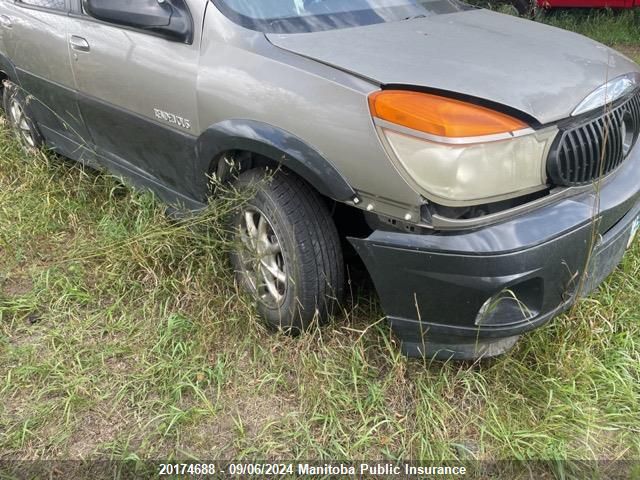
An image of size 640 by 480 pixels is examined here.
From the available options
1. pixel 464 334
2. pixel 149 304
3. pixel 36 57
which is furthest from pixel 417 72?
pixel 36 57

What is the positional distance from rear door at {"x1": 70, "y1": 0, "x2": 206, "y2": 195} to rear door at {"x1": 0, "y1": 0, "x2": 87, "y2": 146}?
0.15 metres

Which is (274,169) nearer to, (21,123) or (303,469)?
(303,469)

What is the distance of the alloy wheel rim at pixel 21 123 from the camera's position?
4059 millimetres

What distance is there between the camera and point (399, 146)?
1860 millimetres

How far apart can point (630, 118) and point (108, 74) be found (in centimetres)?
235

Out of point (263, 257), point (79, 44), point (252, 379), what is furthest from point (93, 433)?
point (79, 44)

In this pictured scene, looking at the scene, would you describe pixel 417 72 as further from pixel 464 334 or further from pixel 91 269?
pixel 91 269

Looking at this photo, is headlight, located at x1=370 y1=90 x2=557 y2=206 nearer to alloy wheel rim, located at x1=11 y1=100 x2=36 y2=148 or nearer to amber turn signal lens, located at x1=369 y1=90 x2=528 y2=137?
amber turn signal lens, located at x1=369 y1=90 x2=528 y2=137

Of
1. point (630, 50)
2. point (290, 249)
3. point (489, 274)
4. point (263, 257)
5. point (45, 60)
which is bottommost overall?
point (630, 50)

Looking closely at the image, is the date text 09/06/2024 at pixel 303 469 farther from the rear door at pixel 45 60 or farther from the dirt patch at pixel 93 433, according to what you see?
the rear door at pixel 45 60

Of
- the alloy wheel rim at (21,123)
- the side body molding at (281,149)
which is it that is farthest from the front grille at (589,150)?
the alloy wheel rim at (21,123)

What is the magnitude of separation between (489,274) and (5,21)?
350 centimetres

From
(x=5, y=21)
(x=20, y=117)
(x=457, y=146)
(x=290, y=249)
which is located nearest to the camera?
(x=457, y=146)

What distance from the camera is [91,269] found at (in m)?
2.99
